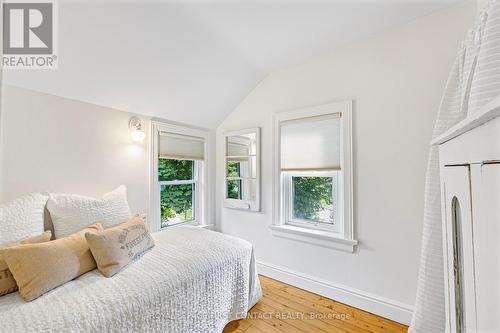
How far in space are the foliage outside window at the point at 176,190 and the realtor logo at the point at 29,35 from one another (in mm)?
1372

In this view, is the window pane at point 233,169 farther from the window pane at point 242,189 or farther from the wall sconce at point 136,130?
the wall sconce at point 136,130

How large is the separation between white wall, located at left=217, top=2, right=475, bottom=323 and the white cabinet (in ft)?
4.36

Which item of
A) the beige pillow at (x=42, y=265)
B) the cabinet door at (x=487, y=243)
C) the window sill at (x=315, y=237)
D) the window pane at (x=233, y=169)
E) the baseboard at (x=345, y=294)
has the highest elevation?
the window pane at (x=233, y=169)

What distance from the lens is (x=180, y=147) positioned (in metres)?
2.79

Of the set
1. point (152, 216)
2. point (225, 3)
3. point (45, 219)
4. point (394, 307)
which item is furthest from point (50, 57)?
point (394, 307)

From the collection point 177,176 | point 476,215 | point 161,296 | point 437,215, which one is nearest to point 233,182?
point 177,176

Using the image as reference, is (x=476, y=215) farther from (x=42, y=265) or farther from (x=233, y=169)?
(x=233, y=169)

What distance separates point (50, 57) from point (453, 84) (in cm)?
252

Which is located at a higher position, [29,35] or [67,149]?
[29,35]

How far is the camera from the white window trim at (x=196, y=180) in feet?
8.11

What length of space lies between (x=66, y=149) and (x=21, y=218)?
2.19 ft

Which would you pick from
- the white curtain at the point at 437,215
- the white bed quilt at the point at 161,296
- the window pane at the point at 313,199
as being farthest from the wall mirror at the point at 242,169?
the white curtain at the point at 437,215

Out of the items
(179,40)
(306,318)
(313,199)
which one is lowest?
(306,318)

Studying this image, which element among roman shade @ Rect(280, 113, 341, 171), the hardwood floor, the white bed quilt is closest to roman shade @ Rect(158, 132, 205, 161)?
the white bed quilt
